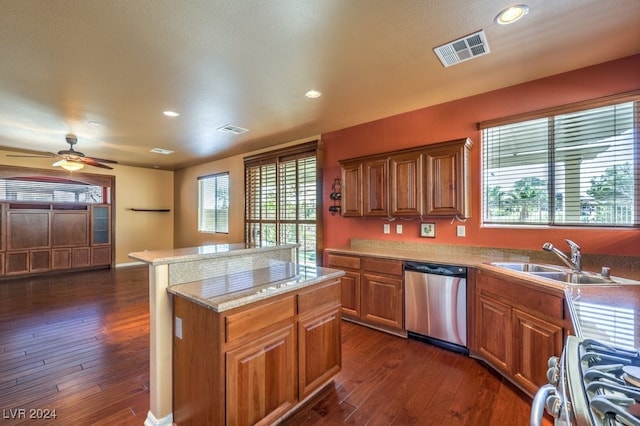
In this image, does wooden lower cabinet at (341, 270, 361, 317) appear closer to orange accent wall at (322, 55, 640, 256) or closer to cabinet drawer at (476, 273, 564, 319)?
orange accent wall at (322, 55, 640, 256)

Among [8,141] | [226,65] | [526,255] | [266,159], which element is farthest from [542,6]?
[8,141]

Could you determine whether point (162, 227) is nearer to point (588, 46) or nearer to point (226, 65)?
point (226, 65)

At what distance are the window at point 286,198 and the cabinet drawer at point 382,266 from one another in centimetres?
120

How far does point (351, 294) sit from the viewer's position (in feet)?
11.9

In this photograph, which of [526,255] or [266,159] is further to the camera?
[266,159]

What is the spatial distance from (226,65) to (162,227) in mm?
7186

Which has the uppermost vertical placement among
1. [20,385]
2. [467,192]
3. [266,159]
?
[266,159]

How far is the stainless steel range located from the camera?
0.64 meters

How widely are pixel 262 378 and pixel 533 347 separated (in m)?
1.97

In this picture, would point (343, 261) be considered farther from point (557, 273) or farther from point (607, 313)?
point (607, 313)

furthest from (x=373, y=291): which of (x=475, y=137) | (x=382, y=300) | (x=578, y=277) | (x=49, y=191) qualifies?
(x=49, y=191)

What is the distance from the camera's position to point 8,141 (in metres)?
5.20

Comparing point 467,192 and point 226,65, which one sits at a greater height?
point 226,65

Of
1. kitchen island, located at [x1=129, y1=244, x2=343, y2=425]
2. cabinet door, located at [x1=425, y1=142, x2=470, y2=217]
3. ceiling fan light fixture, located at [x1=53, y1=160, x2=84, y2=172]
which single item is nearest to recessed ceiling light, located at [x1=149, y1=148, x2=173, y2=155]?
ceiling fan light fixture, located at [x1=53, y1=160, x2=84, y2=172]
